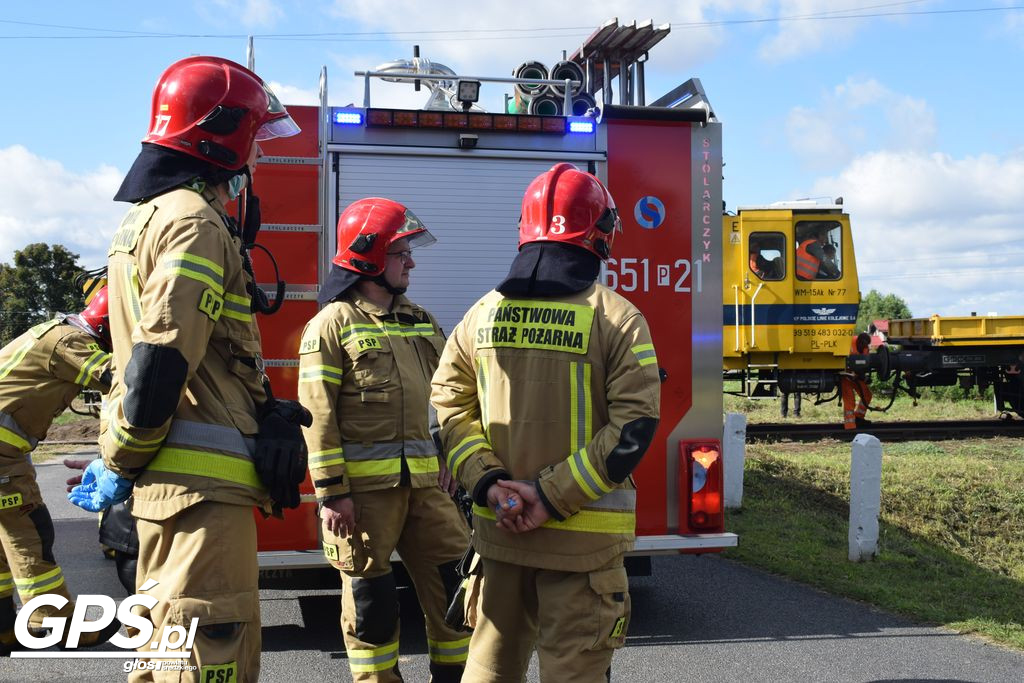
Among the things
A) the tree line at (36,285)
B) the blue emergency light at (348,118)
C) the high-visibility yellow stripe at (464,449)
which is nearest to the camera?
the high-visibility yellow stripe at (464,449)

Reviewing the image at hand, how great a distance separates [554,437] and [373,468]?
1.17 meters

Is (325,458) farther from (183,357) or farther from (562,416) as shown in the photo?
(183,357)

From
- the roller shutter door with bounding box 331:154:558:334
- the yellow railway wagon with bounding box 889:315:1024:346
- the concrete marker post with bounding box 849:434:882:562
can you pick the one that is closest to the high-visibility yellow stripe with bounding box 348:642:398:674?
A: the roller shutter door with bounding box 331:154:558:334

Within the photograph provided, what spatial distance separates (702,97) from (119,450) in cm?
393

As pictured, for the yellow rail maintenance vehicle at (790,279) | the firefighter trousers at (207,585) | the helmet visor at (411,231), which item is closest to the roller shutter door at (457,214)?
the helmet visor at (411,231)

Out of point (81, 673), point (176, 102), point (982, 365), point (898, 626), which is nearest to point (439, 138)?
point (176, 102)

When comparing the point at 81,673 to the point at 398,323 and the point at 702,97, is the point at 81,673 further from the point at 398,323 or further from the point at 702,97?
the point at 702,97

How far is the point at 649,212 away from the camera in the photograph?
5.25 meters

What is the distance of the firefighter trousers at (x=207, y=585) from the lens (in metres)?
2.53

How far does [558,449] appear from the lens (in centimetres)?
305

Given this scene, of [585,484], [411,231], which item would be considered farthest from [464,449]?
[411,231]

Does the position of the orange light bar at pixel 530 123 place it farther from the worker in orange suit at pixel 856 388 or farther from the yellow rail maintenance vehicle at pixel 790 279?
the worker in orange suit at pixel 856 388

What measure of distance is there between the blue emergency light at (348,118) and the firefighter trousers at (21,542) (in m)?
2.33

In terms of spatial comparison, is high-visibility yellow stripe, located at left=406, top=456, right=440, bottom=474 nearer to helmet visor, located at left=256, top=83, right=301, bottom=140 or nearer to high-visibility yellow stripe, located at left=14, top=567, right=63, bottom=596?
helmet visor, located at left=256, top=83, right=301, bottom=140
